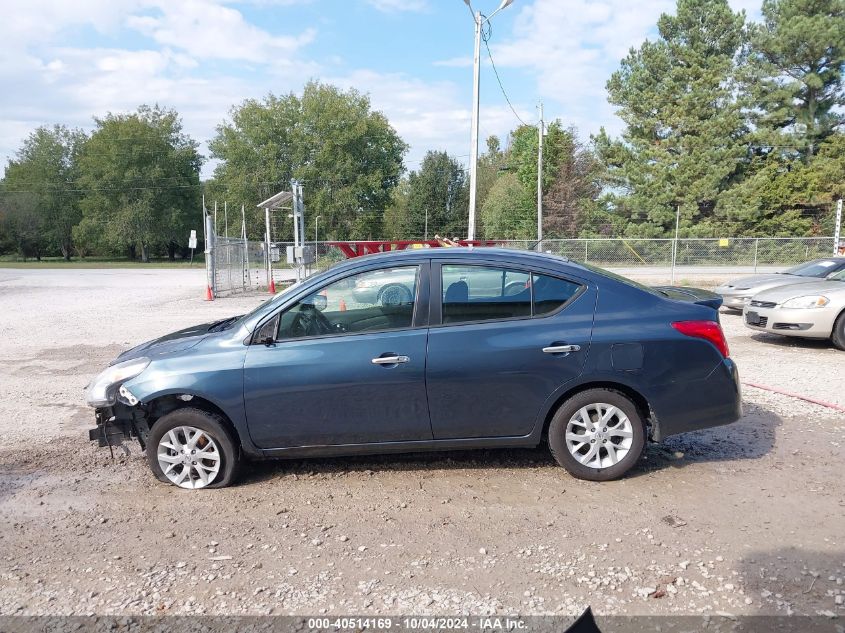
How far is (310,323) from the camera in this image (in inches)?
177

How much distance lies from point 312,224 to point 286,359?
60494 millimetres

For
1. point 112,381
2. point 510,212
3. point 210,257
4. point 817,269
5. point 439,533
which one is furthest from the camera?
point 510,212

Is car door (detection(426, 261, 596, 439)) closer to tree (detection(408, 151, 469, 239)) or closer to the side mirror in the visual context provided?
the side mirror

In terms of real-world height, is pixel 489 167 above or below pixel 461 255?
above

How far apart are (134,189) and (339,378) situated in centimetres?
7066

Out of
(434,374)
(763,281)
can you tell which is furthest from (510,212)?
(434,374)

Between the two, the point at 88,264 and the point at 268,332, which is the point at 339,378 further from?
the point at 88,264

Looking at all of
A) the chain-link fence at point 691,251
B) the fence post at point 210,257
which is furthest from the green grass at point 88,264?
the chain-link fence at point 691,251

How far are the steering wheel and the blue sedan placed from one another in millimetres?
10

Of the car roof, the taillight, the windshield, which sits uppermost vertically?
the car roof

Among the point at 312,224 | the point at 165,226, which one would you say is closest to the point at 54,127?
the point at 165,226

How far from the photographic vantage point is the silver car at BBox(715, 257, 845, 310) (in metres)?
11.2

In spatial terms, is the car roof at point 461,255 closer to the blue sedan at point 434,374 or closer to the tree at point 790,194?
the blue sedan at point 434,374

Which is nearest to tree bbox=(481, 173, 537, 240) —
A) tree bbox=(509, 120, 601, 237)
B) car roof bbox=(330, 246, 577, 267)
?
tree bbox=(509, 120, 601, 237)
